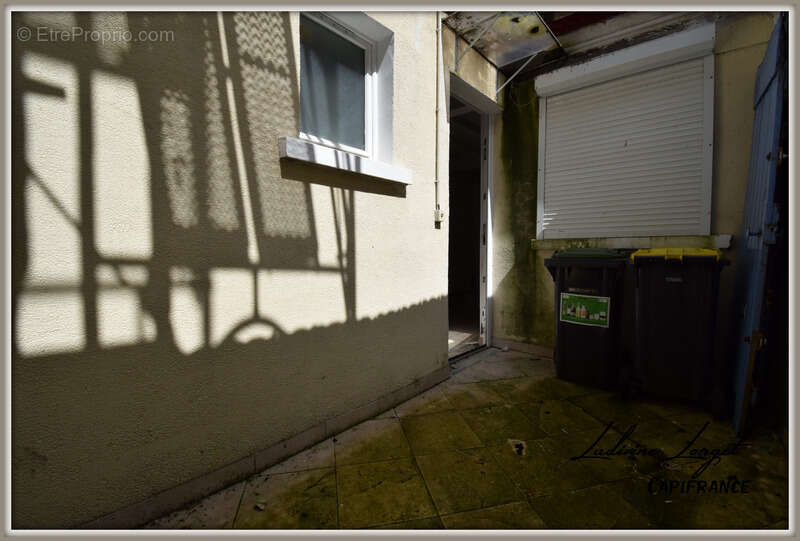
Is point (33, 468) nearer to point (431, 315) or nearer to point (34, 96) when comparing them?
point (34, 96)

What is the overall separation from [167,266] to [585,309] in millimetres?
3420

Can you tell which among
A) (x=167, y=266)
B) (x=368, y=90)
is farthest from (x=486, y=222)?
(x=167, y=266)

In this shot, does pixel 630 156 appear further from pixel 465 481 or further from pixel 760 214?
pixel 465 481

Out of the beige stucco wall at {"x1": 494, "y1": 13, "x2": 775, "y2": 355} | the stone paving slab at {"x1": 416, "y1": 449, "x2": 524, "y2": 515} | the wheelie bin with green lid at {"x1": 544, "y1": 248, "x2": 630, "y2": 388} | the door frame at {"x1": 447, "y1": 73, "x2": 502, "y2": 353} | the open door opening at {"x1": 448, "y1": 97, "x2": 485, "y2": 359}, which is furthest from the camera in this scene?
the open door opening at {"x1": 448, "y1": 97, "x2": 485, "y2": 359}

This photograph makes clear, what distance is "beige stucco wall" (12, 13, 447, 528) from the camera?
147cm

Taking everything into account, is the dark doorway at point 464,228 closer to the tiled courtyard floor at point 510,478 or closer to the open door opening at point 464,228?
the open door opening at point 464,228

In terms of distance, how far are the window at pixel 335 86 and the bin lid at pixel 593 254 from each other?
2196 millimetres

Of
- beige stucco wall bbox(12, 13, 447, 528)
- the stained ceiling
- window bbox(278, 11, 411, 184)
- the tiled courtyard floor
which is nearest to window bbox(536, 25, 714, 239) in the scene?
the stained ceiling

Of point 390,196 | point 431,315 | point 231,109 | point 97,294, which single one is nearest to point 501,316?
point 431,315

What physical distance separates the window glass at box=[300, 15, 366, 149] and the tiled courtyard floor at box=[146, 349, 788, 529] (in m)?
2.26

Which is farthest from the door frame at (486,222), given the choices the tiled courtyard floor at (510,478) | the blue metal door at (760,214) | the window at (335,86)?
the blue metal door at (760,214)

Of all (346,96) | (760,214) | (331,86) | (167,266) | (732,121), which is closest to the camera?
(167,266)

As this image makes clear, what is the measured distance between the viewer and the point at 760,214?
2584 millimetres

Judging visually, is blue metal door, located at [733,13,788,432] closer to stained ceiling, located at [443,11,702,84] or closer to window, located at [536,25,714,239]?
window, located at [536,25,714,239]
